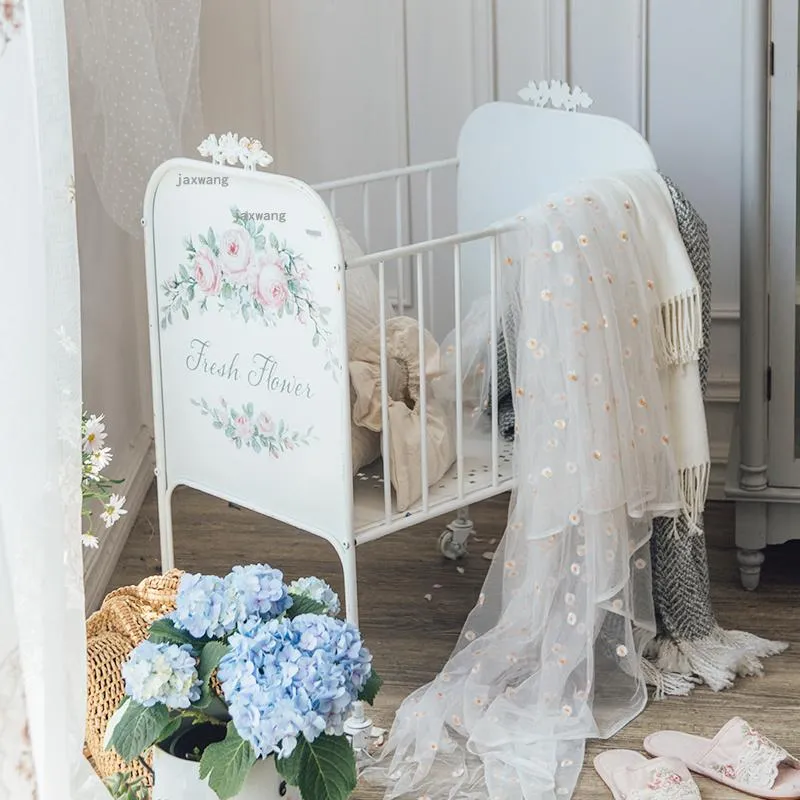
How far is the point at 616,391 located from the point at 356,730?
0.65m

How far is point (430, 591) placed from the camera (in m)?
2.80

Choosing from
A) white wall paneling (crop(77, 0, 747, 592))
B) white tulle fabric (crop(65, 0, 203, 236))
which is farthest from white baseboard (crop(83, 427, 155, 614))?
white tulle fabric (crop(65, 0, 203, 236))

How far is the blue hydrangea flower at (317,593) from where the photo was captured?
1.57 m

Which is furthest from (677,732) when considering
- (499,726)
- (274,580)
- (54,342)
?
(54,342)

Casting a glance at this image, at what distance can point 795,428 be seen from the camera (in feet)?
8.67

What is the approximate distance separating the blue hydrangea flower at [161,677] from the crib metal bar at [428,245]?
0.75 metres

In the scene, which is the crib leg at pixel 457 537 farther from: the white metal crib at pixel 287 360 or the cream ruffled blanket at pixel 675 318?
the cream ruffled blanket at pixel 675 318

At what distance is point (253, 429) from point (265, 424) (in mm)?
34

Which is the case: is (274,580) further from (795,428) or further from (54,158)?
(795,428)

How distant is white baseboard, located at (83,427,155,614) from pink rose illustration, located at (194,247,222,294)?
747 millimetres

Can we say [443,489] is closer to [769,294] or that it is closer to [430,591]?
[430,591]

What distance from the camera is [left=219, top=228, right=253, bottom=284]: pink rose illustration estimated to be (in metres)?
2.13

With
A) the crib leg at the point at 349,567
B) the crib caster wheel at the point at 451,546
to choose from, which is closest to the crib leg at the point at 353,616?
the crib leg at the point at 349,567

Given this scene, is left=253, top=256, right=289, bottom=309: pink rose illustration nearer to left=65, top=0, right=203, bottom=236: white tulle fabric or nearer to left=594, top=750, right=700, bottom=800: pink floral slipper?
left=65, top=0, right=203, bottom=236: white tulle fabric
